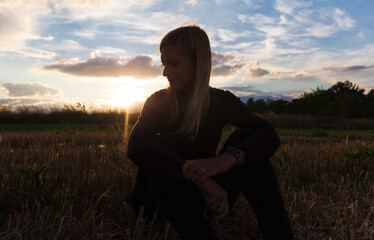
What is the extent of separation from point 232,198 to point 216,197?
609 mm

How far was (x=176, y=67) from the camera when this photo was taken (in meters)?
2.71

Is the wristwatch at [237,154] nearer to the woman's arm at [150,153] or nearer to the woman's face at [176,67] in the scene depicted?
the woman's arm at [150,153]

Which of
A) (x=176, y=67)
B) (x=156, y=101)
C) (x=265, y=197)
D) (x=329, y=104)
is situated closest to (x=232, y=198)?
(x=265, y=197)

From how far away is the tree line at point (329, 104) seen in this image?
4488 cm

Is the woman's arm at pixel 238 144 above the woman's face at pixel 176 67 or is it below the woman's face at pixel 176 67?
below

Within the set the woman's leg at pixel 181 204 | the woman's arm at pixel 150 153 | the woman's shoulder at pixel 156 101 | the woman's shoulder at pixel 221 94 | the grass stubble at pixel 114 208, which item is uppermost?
the woman's shoulder at pixel 221 94

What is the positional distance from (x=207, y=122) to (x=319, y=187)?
2.13 meters

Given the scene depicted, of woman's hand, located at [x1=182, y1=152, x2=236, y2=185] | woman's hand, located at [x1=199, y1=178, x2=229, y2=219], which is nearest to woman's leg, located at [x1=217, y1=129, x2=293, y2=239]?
woman's hand, located at [x1=182, y1=152, x2=236, y2=185]

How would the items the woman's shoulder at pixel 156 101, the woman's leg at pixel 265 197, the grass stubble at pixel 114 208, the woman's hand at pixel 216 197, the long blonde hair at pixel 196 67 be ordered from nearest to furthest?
the woman's hand at pixel 216 197
the woman's leg at pixel 265 197
the grass stubble at pixel 114 208
the long blonde hair at pixel 196 67
the woman's shoulder at pixel 156 101

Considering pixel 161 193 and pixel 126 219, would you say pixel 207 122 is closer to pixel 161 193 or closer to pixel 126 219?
pixel 161 193

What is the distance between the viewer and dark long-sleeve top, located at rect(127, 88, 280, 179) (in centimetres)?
233

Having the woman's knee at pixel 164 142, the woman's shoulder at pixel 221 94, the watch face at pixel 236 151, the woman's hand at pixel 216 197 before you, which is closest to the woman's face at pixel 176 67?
the woman's shoulder at pixel 221 94

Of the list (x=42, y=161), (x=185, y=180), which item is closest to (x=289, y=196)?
(x=185, y=180)

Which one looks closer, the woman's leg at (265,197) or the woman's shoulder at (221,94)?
the woman's leg at (265,197)
